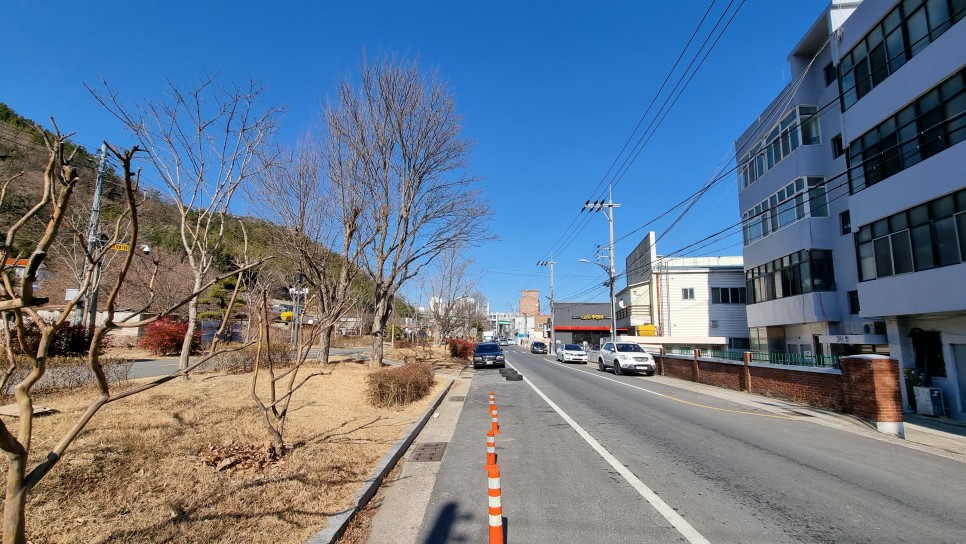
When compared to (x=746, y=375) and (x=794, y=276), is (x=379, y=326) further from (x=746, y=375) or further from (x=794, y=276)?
(x=794, y=276)

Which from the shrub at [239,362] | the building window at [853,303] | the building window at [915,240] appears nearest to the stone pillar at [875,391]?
the building window at [915,240]

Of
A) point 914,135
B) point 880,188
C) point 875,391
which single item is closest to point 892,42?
point 914,135

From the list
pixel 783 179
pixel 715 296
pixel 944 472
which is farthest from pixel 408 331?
pixel 944 472

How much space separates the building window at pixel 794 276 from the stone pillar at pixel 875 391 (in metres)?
11.3

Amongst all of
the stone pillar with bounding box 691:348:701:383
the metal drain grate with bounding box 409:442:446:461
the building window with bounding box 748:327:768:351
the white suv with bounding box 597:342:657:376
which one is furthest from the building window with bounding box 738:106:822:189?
the metal drain grate with bounding box 409:442:446:461

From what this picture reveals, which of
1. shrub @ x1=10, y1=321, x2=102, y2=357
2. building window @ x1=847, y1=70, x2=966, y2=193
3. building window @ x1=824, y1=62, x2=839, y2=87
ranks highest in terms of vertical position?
building window @ x1=824, y1=62, x2=839, y2=87

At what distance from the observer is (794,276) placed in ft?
76.8

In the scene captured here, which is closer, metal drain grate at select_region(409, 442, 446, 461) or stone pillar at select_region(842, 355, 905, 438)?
metal drain grate at select_region(409, 442, 446, 461)

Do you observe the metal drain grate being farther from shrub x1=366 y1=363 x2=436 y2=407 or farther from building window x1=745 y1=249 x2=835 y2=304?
building window x1=745 y1=249 x2=835 y2=304

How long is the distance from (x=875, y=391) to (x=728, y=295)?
30992 millimetres

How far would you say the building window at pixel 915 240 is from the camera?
12.9 m

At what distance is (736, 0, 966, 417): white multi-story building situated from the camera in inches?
519

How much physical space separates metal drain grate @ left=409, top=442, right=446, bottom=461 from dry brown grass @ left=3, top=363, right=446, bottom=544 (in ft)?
1.88

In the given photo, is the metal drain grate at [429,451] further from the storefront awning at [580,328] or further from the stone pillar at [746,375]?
the storefront awning at [580,328]
